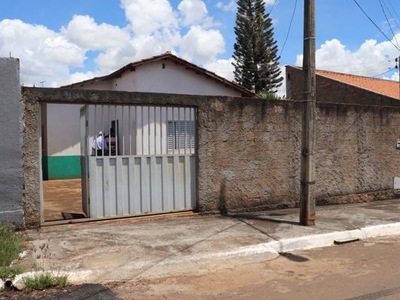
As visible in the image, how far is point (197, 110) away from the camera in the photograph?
335 inches

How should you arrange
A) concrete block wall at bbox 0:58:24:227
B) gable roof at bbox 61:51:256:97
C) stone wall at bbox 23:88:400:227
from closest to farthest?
concrete block wall at bbox 0:58:24:227 → stone wall at bbox 23:88:400:227 → gable roof at bbox 61:51:256:97

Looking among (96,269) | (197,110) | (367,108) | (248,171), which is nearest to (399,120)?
(367,108)

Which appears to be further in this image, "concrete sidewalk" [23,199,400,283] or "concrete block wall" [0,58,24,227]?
"concrete block wall" [0,58,24,227]

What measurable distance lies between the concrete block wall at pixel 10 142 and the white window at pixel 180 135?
265 cm

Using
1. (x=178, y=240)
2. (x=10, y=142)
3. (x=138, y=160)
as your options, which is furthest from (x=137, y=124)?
(x=178, y=240)

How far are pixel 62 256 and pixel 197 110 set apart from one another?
12.7ft

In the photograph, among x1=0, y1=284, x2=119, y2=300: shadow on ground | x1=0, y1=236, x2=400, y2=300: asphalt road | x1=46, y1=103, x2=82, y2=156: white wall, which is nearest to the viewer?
x1=0, y1=284, x2=119, y2=300: shadow on ground

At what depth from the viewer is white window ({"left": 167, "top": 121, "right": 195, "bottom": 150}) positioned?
842cm

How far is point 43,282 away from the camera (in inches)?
188

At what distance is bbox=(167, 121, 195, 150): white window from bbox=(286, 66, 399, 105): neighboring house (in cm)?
1351

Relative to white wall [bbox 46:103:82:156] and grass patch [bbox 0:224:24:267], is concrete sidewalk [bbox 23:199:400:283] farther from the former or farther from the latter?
white wall [bbox 46:103:82:156]

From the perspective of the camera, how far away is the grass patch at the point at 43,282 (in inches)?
187

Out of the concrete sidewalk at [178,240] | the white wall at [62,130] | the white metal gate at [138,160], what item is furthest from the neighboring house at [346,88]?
the white metal gate at [138,160]

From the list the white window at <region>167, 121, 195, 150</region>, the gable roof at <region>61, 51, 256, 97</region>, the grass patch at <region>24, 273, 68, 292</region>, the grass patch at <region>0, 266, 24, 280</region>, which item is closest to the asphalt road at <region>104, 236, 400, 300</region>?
the grass patch at <region>24, 273, 68, 292</region>
